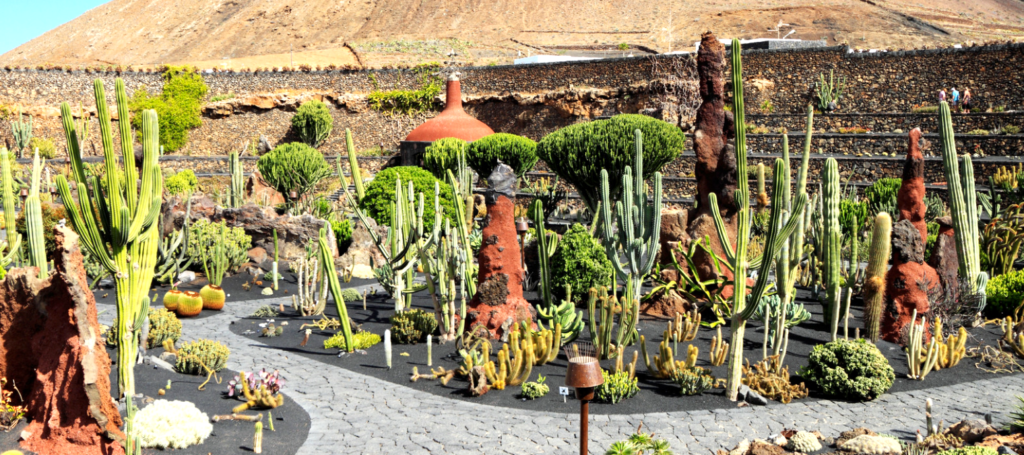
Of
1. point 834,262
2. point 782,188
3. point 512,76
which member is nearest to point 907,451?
point 782,188

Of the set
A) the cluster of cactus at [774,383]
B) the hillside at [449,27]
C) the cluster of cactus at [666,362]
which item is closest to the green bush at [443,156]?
the cluster of cactus at [666,362]

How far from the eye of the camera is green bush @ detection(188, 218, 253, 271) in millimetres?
15211

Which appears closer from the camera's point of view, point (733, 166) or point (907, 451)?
point (907, 451)

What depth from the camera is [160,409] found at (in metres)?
7.00

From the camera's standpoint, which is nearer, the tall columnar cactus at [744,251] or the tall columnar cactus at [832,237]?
the tall columnar cactus at [744,251]

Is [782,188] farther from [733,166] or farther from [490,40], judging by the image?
[490,40]

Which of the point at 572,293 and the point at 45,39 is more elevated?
the point at 45,39

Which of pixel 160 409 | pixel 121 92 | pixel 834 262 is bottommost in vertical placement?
pixel 160 409

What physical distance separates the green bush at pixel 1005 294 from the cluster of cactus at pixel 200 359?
10.3 meters

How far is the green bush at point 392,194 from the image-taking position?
18.6 meters

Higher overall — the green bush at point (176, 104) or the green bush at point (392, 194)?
the green bush at point (176, 104)

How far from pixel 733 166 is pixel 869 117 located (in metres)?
16.7

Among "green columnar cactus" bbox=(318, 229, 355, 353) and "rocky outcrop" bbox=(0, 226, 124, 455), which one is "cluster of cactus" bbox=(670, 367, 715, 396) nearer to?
"green columnar cactus" bbox=(318, 229, 355, 353)

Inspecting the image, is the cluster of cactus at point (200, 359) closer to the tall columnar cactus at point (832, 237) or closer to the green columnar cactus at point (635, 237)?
the green columnar cactus at point (635, 237)
